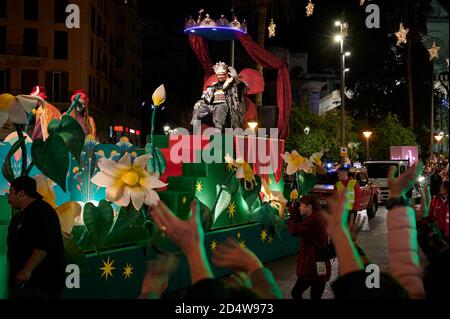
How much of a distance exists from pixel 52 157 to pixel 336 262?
6.24 metres

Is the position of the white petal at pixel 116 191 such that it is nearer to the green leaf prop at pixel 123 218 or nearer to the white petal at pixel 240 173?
the green leaf prop at pixel 123 218

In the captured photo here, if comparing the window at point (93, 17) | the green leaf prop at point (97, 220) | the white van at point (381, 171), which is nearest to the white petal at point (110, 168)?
the green leaf prop at point (97, 220)

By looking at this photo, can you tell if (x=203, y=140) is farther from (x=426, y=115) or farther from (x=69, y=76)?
(x=426, y=115)

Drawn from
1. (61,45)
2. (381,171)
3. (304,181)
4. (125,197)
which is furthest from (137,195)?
(61,45)

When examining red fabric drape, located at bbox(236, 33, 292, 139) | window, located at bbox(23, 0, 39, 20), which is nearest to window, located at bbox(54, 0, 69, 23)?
window, located at bbox(23, 0, 39, 20)

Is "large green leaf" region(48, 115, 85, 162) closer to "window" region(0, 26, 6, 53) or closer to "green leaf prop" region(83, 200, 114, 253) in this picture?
"green leaf prop" region(83, 200, 114, 253)

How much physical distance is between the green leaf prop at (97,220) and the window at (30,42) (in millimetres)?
40521

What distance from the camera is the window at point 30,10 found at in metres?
45.8

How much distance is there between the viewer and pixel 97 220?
25.3 feet

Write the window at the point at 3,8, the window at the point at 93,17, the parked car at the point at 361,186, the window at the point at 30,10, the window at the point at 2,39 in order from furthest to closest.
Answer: the window at the point at 93,17
the window at the point at 30,10
the window at the point at 3,8
the window at the point at 2,39
the parked car at the point at 361,186

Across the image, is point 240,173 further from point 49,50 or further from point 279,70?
point 49,50

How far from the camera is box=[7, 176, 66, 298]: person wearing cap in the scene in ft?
16.8

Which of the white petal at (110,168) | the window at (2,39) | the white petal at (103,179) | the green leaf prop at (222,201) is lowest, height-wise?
the green leaf prop at (222,201)

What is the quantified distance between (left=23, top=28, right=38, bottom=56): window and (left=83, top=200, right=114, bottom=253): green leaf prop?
40.5 m
